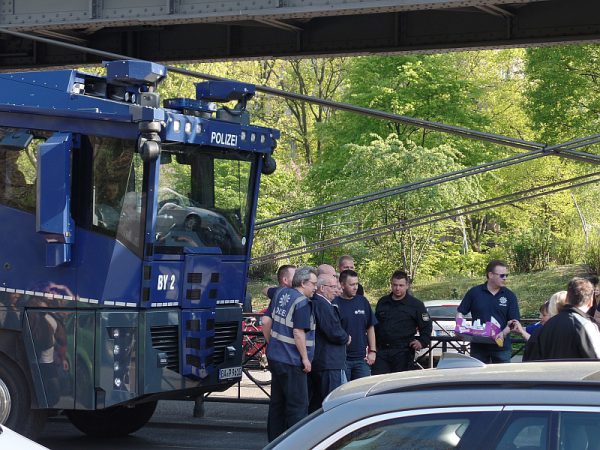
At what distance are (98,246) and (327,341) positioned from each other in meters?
2.46

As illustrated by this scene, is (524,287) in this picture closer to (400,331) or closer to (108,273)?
(400,331)

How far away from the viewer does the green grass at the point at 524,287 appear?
31.3m

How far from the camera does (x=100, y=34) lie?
16.8m

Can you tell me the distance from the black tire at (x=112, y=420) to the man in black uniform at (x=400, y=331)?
2.70m

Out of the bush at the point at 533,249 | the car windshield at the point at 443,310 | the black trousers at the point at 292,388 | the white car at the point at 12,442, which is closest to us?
the white car at the point at 12,442

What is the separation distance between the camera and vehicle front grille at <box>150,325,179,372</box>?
10.5 m

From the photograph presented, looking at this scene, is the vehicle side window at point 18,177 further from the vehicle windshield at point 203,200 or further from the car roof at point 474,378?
the car roof at point 474,378

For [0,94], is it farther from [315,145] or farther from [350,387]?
[315,145]

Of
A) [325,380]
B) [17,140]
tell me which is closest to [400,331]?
[325,380]

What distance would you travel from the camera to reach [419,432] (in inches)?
Result: 151

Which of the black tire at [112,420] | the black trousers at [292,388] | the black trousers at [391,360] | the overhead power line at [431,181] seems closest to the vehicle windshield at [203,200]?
the black trousers at [292,388]

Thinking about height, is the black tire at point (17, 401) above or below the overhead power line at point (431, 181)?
below

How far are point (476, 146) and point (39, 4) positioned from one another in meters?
24.3

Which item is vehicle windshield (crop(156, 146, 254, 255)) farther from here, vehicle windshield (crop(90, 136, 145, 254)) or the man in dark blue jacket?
the man in dark blue jacket
